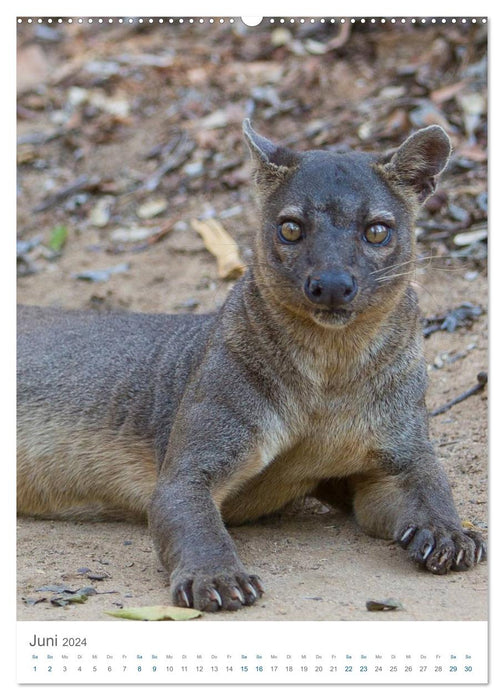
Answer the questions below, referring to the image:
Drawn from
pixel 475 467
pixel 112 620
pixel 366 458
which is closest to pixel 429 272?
pixel 475 467

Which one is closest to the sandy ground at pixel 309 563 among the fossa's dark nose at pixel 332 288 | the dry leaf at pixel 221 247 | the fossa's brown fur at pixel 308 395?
the fossa's brown fur at pixel 308 395

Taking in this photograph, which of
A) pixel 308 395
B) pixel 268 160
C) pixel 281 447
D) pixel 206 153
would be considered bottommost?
pixel 281 447

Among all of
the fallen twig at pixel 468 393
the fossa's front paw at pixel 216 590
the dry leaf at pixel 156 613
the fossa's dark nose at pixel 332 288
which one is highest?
the fossa's dark nose at pixel 332 288

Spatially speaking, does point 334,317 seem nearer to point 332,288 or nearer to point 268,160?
→ point 332,288

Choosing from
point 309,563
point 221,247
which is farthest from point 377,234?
point 221,247

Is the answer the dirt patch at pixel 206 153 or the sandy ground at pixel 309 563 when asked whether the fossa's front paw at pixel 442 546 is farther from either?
the dirt patch at pixel 206 153

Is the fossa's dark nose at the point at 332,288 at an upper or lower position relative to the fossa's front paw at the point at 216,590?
upper

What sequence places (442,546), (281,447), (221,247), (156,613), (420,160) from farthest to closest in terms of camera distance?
1. (221,247)
2. (420,160)
3. (281,447)
4. (442,546)
5. (156,613)
